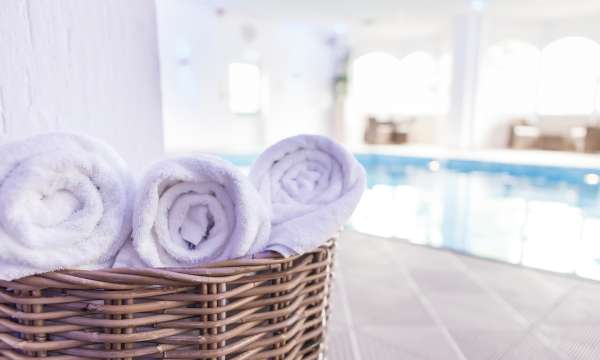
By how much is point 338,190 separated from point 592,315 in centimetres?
131

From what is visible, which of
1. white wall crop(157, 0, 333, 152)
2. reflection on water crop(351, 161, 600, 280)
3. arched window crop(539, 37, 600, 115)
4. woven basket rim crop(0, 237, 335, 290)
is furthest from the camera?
arched window crop(539, 37, 600, 115)

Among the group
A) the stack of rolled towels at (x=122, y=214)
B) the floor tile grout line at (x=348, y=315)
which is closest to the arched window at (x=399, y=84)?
the floor tile grout line at (x=348, y=315)

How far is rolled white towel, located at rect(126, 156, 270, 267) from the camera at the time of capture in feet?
1.32

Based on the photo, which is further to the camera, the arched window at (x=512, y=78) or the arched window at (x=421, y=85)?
the arched window at (x=421, y=85)

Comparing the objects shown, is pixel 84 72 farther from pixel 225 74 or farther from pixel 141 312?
pixel 225 74

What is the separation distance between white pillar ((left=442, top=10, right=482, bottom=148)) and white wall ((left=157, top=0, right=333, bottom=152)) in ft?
9.96

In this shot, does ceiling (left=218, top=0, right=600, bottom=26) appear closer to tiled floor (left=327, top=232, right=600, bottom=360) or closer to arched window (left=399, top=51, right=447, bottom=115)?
arched window (left=399, top=51, right=447, bottom=115)

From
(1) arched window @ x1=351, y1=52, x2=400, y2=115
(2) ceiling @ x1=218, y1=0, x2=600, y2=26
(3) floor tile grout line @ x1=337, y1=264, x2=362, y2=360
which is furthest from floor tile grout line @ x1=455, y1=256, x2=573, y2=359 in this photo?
(1) arched window @ x1=351, y1=52, x2=400, y2=115

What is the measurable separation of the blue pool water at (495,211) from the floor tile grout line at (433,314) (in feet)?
1.30

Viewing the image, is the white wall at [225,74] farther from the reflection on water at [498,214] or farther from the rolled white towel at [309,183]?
the rolled white towel at [309,183]

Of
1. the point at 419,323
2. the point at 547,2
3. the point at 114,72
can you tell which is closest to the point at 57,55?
the point at 114,72

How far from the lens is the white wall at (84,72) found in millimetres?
674

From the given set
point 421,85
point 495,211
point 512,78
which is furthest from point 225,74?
point 512,78

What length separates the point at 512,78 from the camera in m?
8.32
